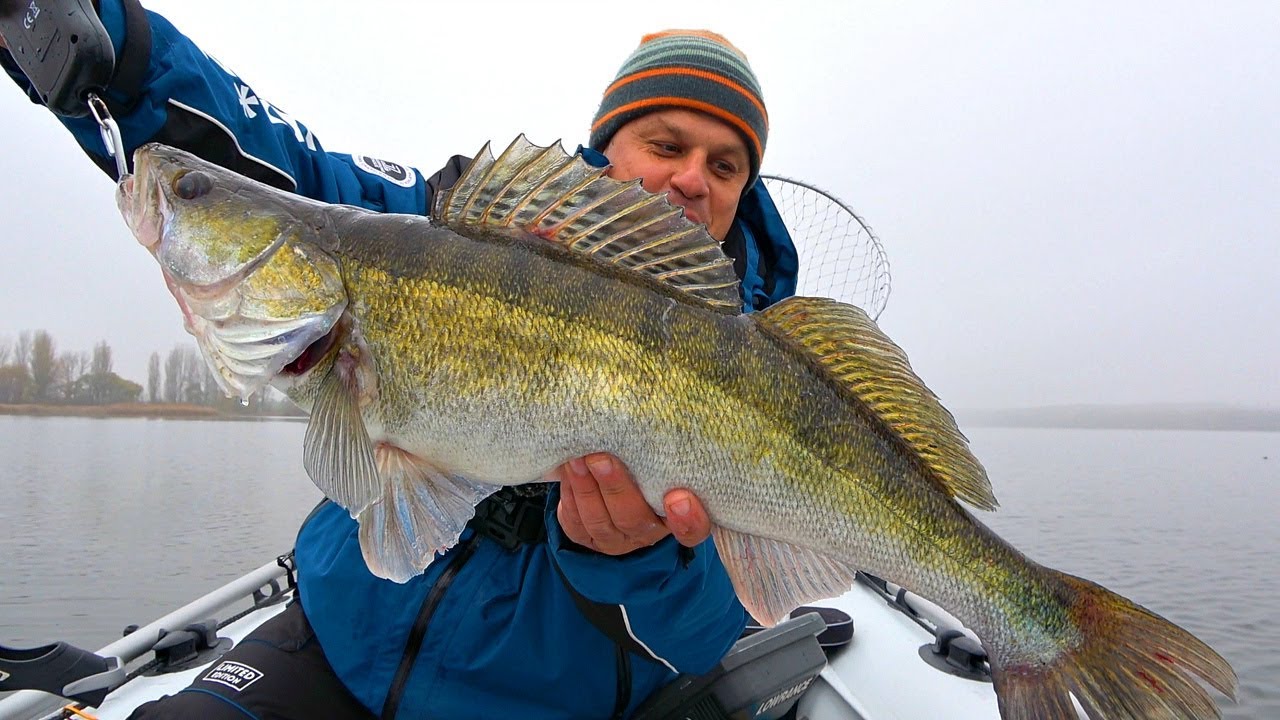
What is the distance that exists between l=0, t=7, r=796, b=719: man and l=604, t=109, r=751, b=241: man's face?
2.84ft

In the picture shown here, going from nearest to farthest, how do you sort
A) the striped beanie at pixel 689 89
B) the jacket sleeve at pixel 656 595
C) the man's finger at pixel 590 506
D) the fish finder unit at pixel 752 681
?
the man's finger at pixel 590 506 < the jacket sleeve at pixel 656 595 < the fish finder unit at pixel 752 681 < the striped beanie at pixel 689 89

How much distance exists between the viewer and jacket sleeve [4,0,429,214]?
6.20 ft

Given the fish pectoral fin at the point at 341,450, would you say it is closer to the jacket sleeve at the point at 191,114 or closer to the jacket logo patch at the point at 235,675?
the jacket sleeve at the point at 191,114

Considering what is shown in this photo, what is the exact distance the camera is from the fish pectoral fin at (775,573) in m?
1.86

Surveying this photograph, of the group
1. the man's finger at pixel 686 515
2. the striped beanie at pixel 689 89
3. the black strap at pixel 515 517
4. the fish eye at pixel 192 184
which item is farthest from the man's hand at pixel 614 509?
the striped beanie at pixel 689 89

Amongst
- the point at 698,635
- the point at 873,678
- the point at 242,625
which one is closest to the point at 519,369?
the point at 698,635

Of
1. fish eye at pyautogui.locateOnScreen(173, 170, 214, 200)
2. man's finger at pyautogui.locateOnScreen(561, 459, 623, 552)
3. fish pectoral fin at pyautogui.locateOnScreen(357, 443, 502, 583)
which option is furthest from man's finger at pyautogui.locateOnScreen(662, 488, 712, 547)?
fish eye at pyautogui.locateOnScreen(173, 170, 214, 200)

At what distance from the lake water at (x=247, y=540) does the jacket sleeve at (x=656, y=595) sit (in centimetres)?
232

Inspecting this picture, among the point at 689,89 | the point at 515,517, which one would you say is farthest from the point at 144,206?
the point at 689,89

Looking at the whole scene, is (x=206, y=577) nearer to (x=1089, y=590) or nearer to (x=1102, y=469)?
(x=1089, y=590)

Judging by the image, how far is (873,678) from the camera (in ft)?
11.7

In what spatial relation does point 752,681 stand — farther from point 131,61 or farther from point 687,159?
point 131,61

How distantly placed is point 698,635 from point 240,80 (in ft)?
7.91

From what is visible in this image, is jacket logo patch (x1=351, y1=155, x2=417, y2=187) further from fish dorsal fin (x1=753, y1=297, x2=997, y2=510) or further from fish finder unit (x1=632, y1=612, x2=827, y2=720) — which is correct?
fish finder unit (x1=632, y1=612, x2=827, y2=720)
